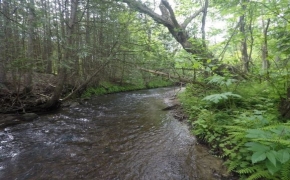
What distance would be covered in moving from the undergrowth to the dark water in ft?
2.19

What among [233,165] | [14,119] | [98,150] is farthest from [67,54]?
[233,165]

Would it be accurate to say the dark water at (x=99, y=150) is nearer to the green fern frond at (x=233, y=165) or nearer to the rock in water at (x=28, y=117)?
the rock in water at (x=28, y=117)

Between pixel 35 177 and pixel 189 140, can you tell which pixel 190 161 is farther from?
pixel 35 177

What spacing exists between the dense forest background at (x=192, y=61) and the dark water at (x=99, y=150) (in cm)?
84

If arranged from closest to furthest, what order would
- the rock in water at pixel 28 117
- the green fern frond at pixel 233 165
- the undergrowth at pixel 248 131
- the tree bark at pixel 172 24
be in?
1. the undergrowth at pixel 248 131
2. the green fern frond at pixel 233 165
3. the rock in water at pixel 28 117
4. the tree bark at pixel 172 24

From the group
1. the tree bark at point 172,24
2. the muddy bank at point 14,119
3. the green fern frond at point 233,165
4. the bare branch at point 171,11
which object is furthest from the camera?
the bare branch at point 171,11

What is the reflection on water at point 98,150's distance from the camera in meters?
3.24

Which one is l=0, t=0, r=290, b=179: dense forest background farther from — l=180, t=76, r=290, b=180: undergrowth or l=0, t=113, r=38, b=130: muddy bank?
l=0, t=113, r=38, b=130: muddy bank

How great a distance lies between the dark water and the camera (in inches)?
127

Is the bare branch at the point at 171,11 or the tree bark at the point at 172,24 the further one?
the bare branch at the point at 171,11

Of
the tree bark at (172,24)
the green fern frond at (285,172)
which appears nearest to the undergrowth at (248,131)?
the green fern frond at (285,172)

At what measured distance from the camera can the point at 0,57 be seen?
21.6 feet

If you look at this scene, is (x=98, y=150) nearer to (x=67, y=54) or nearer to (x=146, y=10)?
(x=67, y=54)

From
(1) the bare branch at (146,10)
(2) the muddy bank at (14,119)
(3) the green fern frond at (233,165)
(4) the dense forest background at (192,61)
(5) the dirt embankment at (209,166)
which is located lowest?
(2) the muddy bank at (14,119)
